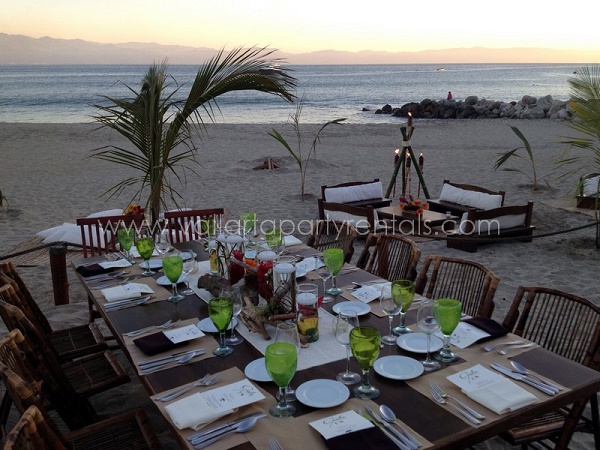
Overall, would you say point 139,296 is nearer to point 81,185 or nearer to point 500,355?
point 500,355

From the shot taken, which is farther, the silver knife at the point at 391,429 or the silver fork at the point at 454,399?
the silver fork at the point at 454,399

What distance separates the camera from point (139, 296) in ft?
9.59

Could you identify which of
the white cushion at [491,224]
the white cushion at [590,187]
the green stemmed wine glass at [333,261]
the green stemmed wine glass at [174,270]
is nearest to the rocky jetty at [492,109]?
the white cushion at [590,187]

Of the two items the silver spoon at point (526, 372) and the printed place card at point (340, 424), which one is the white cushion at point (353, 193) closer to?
the silver spoon at point (526, 372)

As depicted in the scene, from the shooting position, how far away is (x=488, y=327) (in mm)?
2363

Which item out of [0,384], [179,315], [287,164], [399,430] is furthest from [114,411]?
[287,164]

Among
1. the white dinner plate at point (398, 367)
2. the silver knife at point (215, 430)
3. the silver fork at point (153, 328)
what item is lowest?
the silver fork at point (153, 328)

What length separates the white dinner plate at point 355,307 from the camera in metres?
2.64

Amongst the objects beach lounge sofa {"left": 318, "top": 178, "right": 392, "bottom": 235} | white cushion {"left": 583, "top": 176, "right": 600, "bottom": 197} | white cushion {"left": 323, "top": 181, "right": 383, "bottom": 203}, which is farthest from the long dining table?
white cushion {"left": 583, "top": 176, "right": 600, "bottom": 197}

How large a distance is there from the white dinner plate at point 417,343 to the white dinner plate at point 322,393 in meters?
0.41

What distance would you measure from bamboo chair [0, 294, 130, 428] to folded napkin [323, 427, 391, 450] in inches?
56.0

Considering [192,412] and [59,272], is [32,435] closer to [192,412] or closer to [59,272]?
→ [192,412]

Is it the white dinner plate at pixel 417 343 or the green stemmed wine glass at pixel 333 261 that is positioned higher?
the green stemmed wine glass at pixel 333 261

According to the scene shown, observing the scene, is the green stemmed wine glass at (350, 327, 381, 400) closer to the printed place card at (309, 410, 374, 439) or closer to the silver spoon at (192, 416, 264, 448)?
the printed place card at (309, 410, 374, 439)
